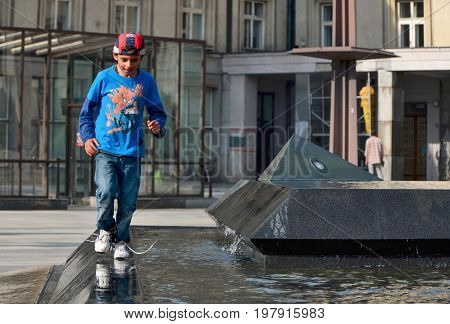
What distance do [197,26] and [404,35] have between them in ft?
25.2

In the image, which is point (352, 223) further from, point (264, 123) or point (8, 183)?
point (264, 123)

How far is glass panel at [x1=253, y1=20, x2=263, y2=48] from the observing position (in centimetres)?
3447

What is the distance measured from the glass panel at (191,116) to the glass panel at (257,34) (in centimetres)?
1544

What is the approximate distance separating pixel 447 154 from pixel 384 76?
367cm

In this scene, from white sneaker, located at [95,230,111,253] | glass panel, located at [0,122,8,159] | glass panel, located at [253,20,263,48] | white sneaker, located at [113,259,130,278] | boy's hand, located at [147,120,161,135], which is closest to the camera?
white sneaker, located at [113,259,130,278]

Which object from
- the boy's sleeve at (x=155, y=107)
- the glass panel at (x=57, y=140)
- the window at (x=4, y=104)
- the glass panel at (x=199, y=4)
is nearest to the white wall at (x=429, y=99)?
the glass panel at (x=199, y=4)

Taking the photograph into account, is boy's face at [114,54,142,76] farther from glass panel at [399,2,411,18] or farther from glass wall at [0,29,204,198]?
glass panel at [399,2,411,18]

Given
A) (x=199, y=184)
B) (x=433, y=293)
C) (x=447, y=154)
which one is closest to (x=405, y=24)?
(x=447, y=154)

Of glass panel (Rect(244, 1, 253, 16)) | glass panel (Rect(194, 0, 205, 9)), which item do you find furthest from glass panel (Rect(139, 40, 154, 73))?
glass panel (Rect(244, 1, 253, 16))

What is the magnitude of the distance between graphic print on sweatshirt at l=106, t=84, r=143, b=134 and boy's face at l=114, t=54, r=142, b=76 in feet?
0.41

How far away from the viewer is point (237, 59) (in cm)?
3278

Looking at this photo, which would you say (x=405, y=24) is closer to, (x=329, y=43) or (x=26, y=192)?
(x=329, y=43)

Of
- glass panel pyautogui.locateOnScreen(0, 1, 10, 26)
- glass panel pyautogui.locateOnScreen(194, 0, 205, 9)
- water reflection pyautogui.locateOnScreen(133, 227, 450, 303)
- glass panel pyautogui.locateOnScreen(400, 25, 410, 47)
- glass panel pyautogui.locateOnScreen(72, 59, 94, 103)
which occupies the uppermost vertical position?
glass panel pyautogui.locateOnScreen(194, 0, 205, 9)
